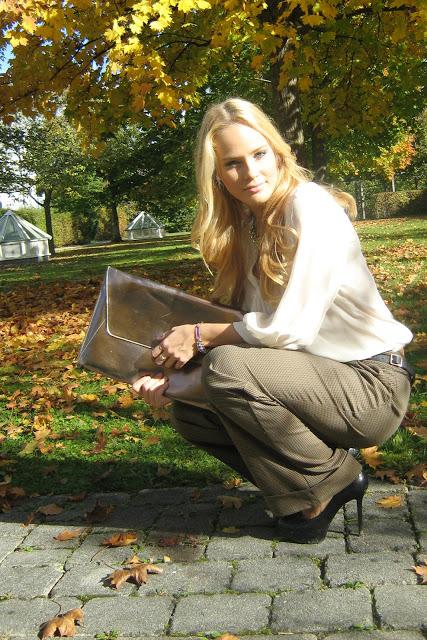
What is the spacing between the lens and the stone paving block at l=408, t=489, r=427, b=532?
2779mm

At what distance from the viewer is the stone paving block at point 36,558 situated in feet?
9.23

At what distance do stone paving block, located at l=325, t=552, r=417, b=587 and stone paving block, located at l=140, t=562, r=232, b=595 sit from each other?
0.35 meters

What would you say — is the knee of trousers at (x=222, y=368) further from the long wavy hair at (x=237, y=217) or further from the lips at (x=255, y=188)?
the lips at (x=255, y=188)

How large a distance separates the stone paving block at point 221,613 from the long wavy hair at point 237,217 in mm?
1040

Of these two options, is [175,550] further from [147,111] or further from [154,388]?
[147,111]

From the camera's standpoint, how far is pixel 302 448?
2600mm

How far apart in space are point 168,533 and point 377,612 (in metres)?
0.99

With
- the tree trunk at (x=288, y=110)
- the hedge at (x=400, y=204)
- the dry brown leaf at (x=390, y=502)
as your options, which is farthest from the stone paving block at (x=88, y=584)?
the hedge at (x=400, y=204)

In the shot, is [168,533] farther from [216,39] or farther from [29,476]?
[216,39]

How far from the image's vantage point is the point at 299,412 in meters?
2.58

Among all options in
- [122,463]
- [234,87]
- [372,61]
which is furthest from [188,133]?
[122,463]

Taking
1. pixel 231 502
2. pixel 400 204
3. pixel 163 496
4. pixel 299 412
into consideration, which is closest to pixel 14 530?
pixel 163 496

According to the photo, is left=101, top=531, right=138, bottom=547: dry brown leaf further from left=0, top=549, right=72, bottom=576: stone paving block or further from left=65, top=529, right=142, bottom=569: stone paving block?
left=0, top=549, right=72, bottom=576: stone paving block

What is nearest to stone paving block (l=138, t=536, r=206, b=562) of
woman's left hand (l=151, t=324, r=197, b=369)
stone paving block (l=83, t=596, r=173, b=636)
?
stone paving block (l=83, t=596, r=173, b=636)
